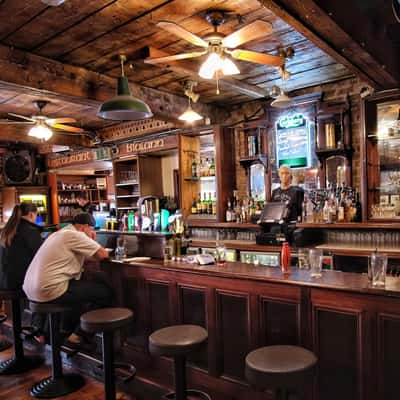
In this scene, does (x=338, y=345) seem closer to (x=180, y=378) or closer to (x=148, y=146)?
(x=180, y=378)

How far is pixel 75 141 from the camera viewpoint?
735 cm

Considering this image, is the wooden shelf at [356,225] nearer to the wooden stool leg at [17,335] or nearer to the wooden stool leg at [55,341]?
the wooden stool leg at [55,341]

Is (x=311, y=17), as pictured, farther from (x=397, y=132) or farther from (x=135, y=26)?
(x=397, y=132)

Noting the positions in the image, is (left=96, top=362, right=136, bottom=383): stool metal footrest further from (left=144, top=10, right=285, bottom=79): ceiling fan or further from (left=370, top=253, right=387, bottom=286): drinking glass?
(left=144, top=10, right=285, bottom=79): ceiling fan

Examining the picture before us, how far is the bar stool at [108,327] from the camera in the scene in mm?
2441

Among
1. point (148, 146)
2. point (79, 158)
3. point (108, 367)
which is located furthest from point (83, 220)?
point (79, 158)

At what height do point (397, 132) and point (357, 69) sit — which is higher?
point (357, 69)

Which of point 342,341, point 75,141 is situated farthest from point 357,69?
point 75,141

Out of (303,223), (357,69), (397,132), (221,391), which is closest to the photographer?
(221,391)

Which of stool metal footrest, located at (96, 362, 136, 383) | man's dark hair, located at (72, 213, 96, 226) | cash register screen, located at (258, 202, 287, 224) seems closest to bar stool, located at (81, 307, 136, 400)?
stool metal footrest, located at (96, 362, 136, 383)

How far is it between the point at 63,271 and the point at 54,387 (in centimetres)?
98

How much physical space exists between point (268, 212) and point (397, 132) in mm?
1641

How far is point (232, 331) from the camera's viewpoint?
2484 mm

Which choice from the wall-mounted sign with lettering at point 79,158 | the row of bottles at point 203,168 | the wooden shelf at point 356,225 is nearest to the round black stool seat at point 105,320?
the wooden shelf at point 356,225
